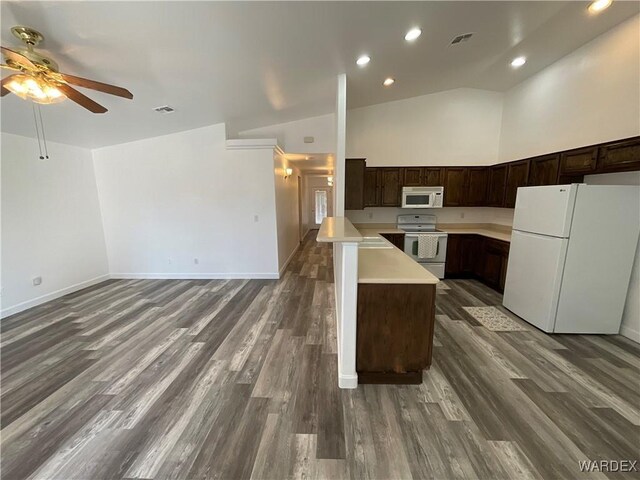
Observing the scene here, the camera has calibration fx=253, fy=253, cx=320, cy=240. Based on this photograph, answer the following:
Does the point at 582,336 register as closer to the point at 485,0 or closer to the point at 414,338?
the point at 414,338

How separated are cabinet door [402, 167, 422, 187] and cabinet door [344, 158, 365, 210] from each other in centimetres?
86

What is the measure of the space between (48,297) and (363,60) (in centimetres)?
565

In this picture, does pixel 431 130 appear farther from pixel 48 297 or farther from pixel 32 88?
pixel 48 297

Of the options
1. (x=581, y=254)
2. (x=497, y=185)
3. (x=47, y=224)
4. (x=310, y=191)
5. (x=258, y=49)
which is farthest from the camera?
(x=310, y=191)

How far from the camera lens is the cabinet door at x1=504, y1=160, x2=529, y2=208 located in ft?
12.9

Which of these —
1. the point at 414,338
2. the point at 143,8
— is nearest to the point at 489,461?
the point at 414,338

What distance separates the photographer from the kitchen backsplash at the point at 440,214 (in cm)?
514

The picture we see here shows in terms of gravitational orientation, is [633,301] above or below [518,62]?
below

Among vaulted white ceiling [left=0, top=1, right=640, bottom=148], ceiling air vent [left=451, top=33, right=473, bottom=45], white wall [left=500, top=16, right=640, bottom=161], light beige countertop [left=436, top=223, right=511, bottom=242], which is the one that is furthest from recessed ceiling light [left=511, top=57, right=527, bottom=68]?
light beige countertop [left=436, top=223, right=511, bottom=242]

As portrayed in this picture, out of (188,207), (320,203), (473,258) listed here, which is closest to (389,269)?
(473,258)

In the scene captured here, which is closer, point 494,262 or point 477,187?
point 494,262

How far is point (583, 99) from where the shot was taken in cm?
325

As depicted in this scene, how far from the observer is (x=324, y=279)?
4.89 metres

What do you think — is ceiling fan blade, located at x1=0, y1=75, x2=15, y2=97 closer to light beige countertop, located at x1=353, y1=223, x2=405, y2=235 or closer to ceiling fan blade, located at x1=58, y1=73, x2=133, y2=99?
ceiling fan blade, located at x1=58, y1=73, x2=133, y2=99
